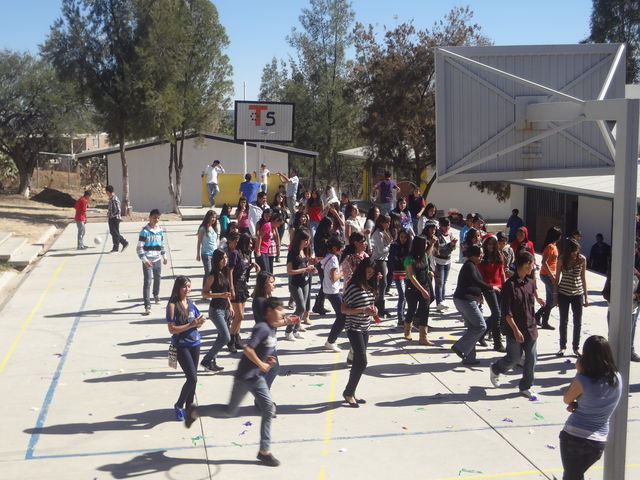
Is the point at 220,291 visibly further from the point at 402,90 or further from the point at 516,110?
the point at 402,90

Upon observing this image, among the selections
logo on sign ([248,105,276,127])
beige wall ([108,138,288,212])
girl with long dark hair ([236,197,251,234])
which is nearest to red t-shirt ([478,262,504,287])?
girl with long dark hair ([236,197,251,234])

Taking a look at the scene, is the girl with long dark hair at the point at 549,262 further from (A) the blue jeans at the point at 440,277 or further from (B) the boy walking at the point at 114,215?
(B) the boy walking at the point at 114,215

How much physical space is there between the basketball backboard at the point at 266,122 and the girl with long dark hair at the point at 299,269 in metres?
19.8

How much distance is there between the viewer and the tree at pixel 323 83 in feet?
156

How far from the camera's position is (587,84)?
8688 mm

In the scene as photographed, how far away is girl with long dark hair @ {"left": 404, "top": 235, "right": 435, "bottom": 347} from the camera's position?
10367 millimetres

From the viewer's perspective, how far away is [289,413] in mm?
8336

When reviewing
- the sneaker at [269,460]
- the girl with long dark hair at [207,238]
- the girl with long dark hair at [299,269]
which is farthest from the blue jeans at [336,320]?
the girl with long dark hair at [207,238]

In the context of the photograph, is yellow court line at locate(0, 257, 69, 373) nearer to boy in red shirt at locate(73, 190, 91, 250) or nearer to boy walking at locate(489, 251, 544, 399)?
boy in red shirt at locate(73, 190, 91, 250)

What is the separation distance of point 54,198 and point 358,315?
3438cm

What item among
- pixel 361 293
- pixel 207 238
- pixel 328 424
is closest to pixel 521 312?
pixel 361 293

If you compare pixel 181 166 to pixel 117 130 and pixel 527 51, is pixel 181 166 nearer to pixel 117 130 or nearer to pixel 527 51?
pixel 117 130

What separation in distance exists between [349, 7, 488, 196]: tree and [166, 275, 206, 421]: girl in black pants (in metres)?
22.6

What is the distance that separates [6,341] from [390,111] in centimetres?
2108
